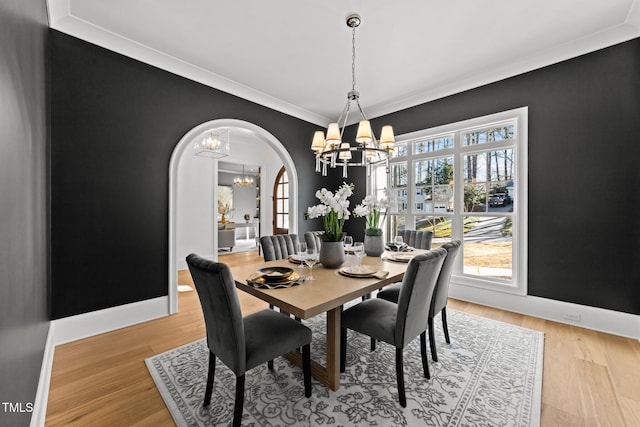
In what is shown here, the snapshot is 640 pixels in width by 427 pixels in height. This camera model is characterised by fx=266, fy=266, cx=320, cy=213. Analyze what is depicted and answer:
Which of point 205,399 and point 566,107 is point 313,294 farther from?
point 566,107

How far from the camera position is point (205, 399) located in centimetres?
162

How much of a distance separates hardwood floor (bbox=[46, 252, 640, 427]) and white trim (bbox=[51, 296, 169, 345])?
0.24 ft

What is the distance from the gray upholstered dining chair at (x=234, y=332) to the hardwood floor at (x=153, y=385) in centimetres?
53

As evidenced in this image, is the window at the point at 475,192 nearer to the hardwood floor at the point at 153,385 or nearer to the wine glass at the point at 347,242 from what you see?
the hardwood floor at the point at 153,385

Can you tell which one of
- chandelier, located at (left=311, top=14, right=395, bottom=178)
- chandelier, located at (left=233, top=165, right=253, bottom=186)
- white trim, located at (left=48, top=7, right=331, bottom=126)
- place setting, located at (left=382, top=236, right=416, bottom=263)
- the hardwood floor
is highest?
white trim, located at (left=48, top=7, right=331, bottom=126)

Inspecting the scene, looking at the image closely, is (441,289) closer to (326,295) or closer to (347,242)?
(347,242)

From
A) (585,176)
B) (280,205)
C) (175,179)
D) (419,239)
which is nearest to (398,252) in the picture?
(419,239)

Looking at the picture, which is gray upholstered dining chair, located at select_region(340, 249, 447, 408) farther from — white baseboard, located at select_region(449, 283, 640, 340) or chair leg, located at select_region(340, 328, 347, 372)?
white baseboard, located at select_region(449, 283, 640, 340)

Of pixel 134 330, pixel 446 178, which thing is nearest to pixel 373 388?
pixel 134 330

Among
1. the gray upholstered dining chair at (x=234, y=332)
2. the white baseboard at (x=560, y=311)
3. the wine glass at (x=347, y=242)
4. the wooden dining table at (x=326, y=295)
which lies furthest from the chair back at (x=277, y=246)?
the white baseboard at (x=560, y=311)

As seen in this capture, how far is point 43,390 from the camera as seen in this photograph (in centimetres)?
165

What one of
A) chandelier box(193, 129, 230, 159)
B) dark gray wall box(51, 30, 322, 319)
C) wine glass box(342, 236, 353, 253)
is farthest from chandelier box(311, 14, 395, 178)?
chandelier box(193, 129, 230, 159)

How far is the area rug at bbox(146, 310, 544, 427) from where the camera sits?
1.55 metres

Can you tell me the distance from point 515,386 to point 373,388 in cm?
98
